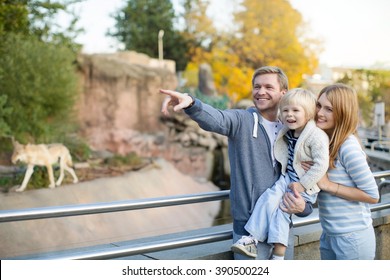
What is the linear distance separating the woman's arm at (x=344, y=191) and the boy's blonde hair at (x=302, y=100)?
299 mm

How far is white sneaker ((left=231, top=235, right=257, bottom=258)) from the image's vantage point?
2100mm

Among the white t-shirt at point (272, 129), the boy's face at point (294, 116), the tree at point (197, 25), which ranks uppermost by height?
the tree at point (197, 25)

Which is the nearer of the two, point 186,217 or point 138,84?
point 186,217

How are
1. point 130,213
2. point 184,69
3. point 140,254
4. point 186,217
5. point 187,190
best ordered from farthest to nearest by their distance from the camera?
point 184,69, point 187,190, point 186,217, point 130,213, point 140,254

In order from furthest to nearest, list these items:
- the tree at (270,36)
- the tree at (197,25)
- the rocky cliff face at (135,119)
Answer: the tree at (197,25) < the tree at (270,36) < the rocky cliff face at (135,119)

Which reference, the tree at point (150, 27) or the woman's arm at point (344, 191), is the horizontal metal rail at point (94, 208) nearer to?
the woman's arm at point (344, 191)

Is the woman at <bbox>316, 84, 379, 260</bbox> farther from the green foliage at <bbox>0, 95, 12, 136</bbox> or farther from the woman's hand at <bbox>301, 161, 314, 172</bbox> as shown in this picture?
the green foliage at <bbox>0, 95, 12, 136</bbox>

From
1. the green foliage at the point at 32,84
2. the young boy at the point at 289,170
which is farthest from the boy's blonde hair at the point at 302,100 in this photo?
the green foliage at the point at 32,84

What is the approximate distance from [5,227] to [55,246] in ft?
3.30

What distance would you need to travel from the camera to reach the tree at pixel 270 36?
23656mm

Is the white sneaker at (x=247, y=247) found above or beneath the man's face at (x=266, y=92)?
beneath

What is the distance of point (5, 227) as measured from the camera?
28.7ft
